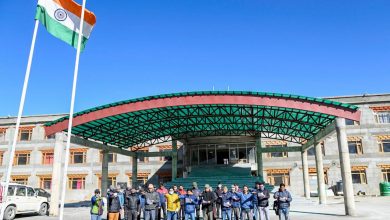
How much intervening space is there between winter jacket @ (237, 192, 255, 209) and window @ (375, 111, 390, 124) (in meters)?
28.5

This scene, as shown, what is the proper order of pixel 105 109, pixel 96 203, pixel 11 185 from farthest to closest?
1. pixel 105 109
2. pixel 11 185
3. pixel 96 203

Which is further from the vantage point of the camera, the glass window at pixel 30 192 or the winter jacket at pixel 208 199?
the glass window at pixel 30 192

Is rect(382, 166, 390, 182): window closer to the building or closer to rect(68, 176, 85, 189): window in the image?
the building

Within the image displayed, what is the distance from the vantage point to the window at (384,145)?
116 ft

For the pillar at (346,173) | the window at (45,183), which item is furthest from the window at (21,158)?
the pillar at (346,173)

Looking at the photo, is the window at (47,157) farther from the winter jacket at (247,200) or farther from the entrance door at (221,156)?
the winter jacket at (247,200)

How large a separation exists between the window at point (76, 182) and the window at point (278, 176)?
22084 mm

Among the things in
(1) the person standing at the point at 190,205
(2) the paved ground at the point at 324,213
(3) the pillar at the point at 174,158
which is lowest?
(2) the paved ground at the point at 324,213

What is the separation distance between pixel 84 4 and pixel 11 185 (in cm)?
1266

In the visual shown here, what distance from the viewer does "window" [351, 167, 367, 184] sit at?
35281 millimetres

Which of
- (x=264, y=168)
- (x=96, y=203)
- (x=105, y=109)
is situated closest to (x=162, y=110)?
(x=105, y=109)

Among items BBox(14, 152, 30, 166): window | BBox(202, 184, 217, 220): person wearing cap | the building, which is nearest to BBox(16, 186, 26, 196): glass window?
BBox(202, 184, 217, 220): person wearing cap

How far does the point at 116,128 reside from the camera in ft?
87.4

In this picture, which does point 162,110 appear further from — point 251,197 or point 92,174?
point 92,174
